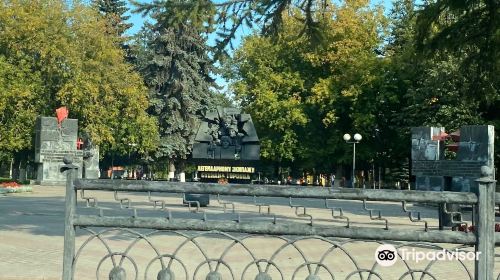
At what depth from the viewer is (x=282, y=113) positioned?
144 feet

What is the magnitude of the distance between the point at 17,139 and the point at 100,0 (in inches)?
1063

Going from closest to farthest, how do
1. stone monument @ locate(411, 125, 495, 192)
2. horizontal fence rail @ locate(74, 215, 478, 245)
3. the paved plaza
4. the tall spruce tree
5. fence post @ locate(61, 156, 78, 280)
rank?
horizontal fence rail @ locate(74, 215, 478, 245)
fence post @ locate(61, 156, 78, 280)
the paved plaza
stone monument @ locate(411, 125, 495, 192)
the tall spruce tree

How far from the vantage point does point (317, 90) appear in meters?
42.4

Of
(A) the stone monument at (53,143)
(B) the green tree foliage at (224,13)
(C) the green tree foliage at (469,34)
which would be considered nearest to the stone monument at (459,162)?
(C) the green tree foliage at (469,34)

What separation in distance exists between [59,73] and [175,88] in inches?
466

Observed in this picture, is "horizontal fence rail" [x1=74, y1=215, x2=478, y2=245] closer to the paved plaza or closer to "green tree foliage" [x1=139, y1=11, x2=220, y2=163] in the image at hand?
the paved plaza

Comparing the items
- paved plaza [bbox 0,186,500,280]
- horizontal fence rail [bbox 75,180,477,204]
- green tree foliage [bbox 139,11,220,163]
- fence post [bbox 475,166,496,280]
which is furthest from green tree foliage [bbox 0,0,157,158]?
fence post [bbox 475,166,496,280]

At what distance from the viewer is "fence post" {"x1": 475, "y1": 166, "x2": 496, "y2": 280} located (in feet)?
14.1

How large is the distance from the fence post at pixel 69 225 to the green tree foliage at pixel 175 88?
44263mm

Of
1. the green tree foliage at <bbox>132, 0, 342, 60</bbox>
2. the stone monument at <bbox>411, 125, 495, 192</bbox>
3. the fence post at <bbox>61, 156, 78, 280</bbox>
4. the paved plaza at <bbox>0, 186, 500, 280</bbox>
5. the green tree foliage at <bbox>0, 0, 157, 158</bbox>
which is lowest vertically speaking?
the paved plaza at <bbox>0, 186, 500, 280</bbox>

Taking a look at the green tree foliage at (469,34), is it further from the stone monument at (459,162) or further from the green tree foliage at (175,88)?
the green tree foliage at (175,88)

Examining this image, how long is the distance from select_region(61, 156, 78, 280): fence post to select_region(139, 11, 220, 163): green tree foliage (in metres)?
44.3

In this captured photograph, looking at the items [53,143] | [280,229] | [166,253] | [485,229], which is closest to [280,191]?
[280,229]

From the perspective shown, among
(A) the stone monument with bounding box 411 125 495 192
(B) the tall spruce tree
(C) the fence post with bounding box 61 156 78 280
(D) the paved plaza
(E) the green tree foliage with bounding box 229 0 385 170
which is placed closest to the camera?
(C) the fence post with bounding box 61 156 78 280
